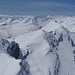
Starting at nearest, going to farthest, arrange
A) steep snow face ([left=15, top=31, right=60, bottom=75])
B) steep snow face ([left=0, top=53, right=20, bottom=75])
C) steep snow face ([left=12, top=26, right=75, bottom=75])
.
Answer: steep snow face ([left=0, top=53, right=20, bottom=75]), steep snow face ([left=15, top=31, right=60, bottom=75]), steep snow face ([left=12, top=26, right=75, bottom=75])

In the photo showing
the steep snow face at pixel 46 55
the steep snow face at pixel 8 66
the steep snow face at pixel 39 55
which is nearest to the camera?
the steep snow face at pixel 8 66

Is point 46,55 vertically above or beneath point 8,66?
beneath

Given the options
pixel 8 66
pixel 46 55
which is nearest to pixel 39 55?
pixel 46 55

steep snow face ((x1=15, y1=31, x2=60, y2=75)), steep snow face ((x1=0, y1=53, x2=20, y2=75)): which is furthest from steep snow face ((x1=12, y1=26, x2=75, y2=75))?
steep snow face ((x1=0, y1=53, x2=20, y2=75))

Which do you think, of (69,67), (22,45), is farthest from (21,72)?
(69,67)

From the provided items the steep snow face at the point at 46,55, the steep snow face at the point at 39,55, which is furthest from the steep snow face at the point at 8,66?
the steep snow face at the point at 39,55

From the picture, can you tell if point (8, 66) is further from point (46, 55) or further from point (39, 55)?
point (39, 55)

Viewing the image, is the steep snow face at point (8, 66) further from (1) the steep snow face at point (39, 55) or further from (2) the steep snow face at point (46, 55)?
(1) the steep snow face at point (39, 55)

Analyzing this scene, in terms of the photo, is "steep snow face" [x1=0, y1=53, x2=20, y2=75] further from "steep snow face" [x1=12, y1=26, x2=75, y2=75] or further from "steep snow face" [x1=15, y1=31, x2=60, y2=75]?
"steep snow face" [x1=15, y1=31, x2=60, y2=75]

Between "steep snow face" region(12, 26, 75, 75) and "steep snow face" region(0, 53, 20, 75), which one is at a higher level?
"steep snow face" region(0, 53, 20, 75)

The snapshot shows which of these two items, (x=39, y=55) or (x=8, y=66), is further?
(x=39, y=55)

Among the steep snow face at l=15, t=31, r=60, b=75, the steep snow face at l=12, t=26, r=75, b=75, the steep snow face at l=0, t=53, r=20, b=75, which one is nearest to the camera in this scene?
the steep snow face at l=0, t=53, r=20, b=75

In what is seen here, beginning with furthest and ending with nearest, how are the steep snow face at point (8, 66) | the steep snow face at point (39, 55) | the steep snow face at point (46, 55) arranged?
the steep snow face at point (46, 55), the steep snow face at point (39, 55), the steep snow face at point (8, 66)
